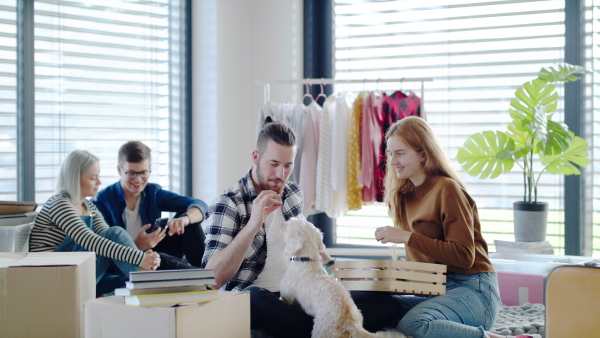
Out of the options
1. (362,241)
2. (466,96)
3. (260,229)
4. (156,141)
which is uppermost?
(466,96)

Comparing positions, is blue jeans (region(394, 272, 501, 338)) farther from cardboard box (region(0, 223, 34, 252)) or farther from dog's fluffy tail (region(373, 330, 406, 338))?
cardboard box (region(0, 223, 34, 252))

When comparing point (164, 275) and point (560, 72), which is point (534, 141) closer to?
point (560, 72)

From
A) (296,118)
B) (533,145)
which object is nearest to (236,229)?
(296,118)

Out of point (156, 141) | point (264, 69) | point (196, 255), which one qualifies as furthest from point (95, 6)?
point (196, 255)

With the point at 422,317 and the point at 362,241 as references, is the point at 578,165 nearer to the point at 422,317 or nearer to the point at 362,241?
the point at 362,241

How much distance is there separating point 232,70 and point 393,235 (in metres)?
2.73

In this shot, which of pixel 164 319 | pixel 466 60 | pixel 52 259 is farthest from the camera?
pixel 466 60

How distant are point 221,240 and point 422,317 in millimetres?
835

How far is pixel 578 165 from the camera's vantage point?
4.47 meters

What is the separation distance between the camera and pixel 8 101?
380 centimetres

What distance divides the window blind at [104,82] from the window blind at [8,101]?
0.14 metres

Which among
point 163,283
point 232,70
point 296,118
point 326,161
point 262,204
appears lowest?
point 163,283

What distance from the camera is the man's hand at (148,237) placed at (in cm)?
347

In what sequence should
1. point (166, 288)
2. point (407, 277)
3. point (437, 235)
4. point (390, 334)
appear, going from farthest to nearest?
point (437, 235) < point (407, 277) < point (390, 334) < point (166, 288)
